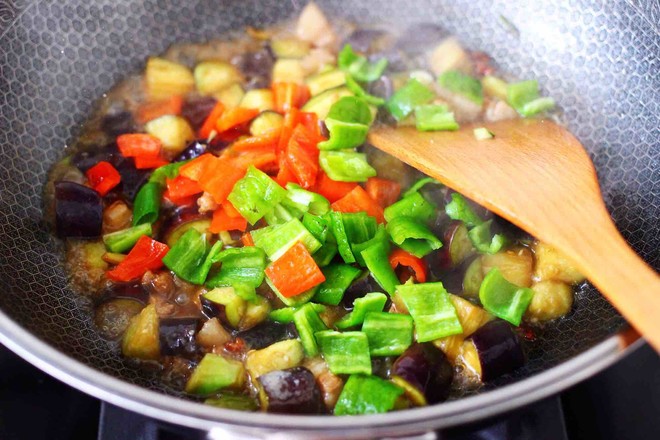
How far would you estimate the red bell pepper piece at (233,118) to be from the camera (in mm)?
2533

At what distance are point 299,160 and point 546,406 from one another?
44.6 inches

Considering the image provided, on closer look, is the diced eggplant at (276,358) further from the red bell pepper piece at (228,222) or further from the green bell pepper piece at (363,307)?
the red bell pepper piece at (228,222)

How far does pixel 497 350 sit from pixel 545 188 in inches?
20.5

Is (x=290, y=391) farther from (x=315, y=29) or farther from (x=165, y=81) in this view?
(x=315, y=29)

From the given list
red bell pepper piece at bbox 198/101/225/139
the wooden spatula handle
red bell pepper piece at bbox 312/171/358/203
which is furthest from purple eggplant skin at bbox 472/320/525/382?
red bell pepper piece at bbox 198/101/225/139

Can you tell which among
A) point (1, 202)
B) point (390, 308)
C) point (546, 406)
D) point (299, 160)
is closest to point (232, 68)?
point (299, 160)

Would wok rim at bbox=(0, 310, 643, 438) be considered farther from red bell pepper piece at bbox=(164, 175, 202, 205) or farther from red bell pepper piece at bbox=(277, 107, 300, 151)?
red bell pepper piece at bbox=(277, 107, 300, 151)

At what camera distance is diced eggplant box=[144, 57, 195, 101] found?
2.74m

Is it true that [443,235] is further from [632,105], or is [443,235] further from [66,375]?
[66,375]

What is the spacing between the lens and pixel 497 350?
1.88 m

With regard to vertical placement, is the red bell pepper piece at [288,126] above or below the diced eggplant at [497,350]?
below

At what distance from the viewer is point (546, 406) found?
187cm

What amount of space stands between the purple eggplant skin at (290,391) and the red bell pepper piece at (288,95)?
3.95 feet

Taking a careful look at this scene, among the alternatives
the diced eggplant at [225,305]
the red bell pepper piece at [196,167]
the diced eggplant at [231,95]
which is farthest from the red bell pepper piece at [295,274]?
the diced eggplant at [231,95]
